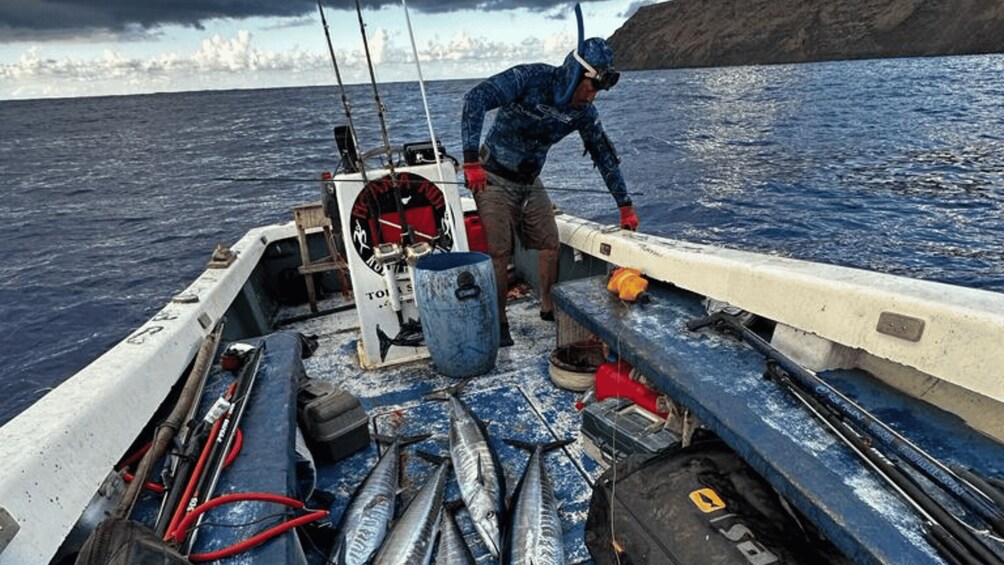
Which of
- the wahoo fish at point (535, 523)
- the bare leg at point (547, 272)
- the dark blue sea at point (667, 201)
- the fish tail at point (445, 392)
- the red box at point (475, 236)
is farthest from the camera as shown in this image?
the dark blue sea at point (667, 201)

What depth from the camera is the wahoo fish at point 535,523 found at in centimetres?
229

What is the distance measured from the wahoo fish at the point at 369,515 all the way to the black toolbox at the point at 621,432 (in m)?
1.12

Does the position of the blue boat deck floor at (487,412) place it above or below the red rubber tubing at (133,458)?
below

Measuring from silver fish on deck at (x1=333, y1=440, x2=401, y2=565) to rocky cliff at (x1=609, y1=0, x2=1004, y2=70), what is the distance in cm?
8976

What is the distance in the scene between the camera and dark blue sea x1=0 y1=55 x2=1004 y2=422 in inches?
392

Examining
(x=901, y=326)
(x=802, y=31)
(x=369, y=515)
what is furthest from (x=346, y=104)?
(x=802, y=31)

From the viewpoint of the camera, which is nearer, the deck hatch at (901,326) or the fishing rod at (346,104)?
the deck hatch at (901,326)

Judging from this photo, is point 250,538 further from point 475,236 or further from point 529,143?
point 475,236

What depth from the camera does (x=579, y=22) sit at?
3742 millimetres

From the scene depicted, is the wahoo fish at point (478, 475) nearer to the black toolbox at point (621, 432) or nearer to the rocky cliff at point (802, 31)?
the black toolbox at point (621, 432)

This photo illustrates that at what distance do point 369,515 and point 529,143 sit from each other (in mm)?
3034

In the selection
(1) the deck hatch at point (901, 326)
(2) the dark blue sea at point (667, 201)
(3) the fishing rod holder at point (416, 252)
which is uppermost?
(3) the fishing rod holder at point (416, 252)

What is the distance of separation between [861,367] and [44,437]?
3.56 meters

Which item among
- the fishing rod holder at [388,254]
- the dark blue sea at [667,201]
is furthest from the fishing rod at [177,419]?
the dark blue sea at [667,201]
